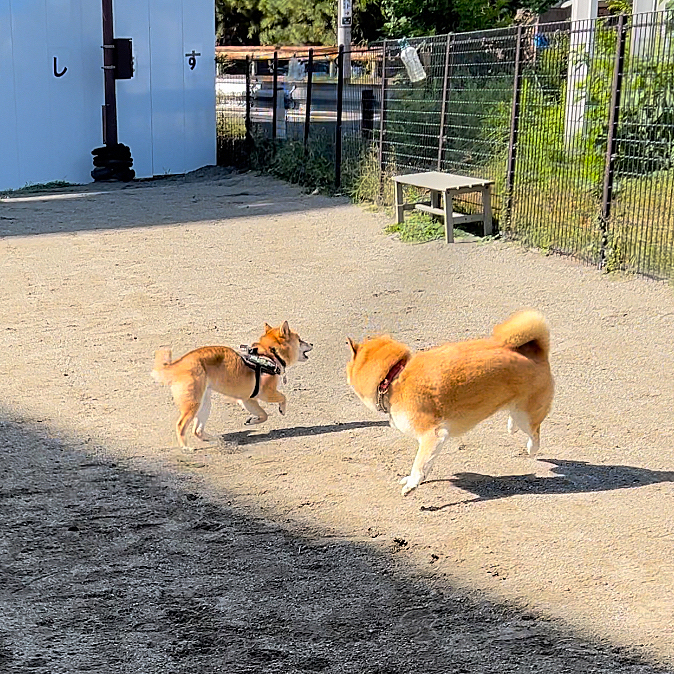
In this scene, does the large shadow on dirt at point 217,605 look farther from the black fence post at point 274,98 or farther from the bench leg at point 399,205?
the black fence post at point 274,98

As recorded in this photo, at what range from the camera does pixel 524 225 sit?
10.9 meters

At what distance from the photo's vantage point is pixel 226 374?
5.38 m

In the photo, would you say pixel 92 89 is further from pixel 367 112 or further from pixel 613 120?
pixel 613 120

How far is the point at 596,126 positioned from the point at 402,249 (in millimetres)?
2546

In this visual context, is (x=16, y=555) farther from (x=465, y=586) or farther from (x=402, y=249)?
(x=402, y=249)

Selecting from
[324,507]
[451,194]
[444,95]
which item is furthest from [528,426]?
[444,95]

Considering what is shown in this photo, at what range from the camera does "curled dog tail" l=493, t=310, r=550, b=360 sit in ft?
15.9

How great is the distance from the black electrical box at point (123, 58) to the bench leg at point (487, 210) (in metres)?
9.22

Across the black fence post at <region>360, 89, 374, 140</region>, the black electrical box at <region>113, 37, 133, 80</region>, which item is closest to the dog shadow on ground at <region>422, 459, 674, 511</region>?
the black fence post at <region>360, 89, 374, 140</region>

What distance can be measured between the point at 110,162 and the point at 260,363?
45.7 ft

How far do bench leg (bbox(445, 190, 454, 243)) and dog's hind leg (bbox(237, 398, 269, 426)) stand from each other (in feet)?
19.1

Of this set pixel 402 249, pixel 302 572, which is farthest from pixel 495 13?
pixel 302 572

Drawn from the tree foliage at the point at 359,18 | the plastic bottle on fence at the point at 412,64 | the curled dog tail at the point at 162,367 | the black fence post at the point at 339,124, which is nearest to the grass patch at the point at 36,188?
the black fence post at the point at 339,124

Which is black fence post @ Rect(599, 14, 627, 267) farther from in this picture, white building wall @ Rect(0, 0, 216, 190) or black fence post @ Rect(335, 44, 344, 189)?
white building wall @ Rect(0, 0, 216, 190)
